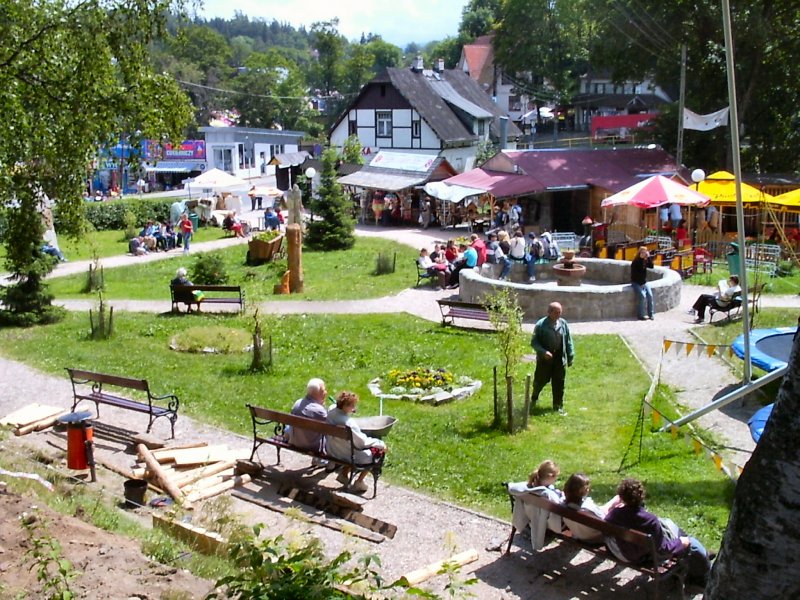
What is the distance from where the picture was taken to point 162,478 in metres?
9.46

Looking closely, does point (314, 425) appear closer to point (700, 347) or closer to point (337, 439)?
point (337, 439)

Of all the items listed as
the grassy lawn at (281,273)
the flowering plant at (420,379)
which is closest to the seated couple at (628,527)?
the flowering plant at (420,379)

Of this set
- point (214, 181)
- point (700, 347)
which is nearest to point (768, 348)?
point (700, 347)

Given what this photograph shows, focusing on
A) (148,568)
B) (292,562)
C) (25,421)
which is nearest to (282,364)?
(25,421)

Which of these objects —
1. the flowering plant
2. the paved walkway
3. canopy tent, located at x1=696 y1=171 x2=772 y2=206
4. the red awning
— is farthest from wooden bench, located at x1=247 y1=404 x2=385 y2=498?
the red awning

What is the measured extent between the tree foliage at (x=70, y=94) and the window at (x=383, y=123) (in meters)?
39.9

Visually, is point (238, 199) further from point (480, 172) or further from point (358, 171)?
point (480, 172)

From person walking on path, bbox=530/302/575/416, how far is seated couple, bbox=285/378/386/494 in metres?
3.30

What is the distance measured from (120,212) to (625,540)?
36.4 meters

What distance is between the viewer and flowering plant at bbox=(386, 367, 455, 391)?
1376 centimetres

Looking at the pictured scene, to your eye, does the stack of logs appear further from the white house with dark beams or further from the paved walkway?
the white house with dark beams

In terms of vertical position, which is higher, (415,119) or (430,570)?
(415,119)

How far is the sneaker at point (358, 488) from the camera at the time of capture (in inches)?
382

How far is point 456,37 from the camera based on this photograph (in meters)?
129
